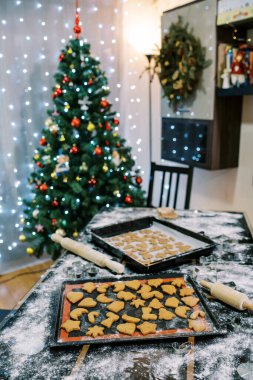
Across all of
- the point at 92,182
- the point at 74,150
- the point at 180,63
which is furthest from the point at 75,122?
the point at 180,63

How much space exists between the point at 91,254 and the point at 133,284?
0.94 ft

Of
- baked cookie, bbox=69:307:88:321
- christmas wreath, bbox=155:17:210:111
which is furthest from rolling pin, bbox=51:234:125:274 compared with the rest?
christmas wreath, bbox=155:17:210:111

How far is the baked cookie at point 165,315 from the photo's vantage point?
3.35 ft

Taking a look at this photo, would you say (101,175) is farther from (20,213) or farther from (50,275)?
(50,275)

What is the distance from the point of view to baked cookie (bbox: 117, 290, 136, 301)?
3.69ft

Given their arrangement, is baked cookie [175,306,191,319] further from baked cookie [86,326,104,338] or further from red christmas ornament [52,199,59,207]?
red christmas ornament [52,199,59,207]

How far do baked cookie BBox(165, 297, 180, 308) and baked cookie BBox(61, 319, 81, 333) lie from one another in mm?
282

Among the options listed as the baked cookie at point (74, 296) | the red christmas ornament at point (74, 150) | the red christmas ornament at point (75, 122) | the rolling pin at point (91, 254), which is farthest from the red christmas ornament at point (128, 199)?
the baked cookie at point (74, 296)

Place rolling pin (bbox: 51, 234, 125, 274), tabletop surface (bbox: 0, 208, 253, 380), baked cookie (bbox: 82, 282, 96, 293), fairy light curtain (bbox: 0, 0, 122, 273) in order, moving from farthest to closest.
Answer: fairy light curtain (bbox: 0, 0, 122, 273), rolling pin (bbox: 51, 234, 125, 274), baked cookie (bbox: 82, 282, 96, 293), tabletop surface (bbox: 0, 208, 253, 380)

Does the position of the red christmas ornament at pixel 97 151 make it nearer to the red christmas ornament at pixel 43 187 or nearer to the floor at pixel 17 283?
the red christmas ornament at pixel 43 187

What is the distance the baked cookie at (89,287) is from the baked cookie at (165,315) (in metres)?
0.25

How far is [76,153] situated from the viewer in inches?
107

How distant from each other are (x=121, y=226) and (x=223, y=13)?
1.80 m

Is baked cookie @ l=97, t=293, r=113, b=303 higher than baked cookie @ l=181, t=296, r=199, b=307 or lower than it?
lower
